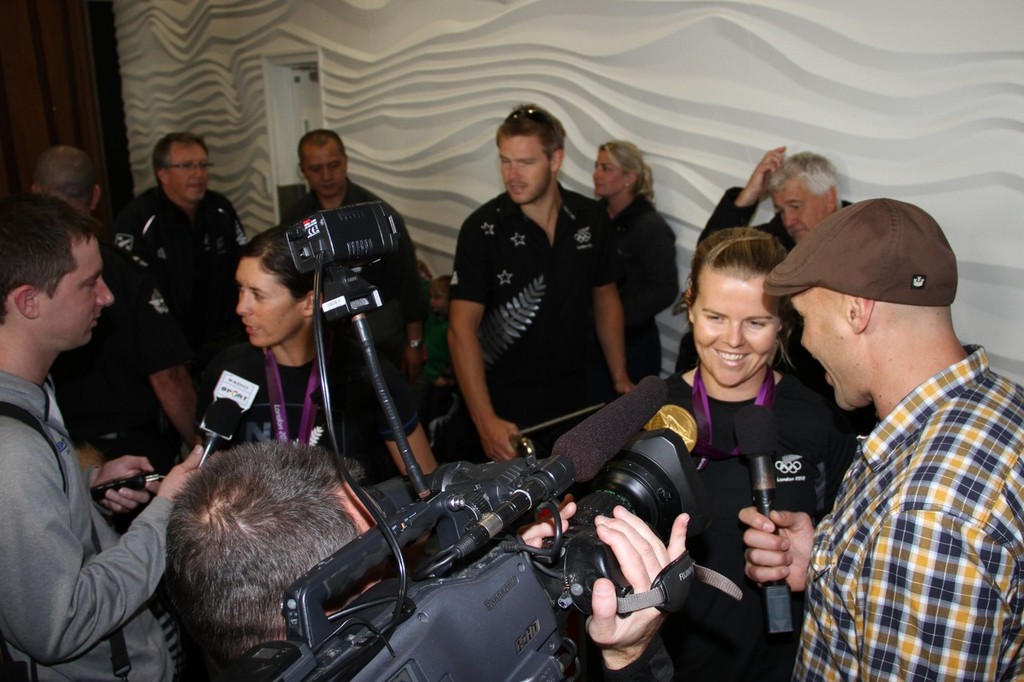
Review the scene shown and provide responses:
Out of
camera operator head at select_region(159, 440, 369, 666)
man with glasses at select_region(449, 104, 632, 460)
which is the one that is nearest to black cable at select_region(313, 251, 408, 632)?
camera operator head at select_region(159, 440, 369, 666)

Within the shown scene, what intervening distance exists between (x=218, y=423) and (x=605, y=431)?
1.14 m

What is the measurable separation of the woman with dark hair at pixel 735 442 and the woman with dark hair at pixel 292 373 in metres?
0.77

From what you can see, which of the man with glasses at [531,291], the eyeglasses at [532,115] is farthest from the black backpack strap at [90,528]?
the eyeglasses at [532,115]

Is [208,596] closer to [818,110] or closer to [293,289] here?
[293,289]

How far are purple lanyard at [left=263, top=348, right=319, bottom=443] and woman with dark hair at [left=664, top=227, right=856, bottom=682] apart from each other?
92cm

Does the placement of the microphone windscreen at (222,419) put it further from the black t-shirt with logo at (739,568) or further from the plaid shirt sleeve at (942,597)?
the plaid shirt sleeve at (942,597)

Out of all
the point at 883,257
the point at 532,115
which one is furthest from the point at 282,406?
the point at 532,115

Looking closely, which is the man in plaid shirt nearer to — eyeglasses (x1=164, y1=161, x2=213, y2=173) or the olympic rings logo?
the olympic rings logo

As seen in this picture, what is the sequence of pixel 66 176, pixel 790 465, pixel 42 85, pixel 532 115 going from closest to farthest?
pixel 790 465, pixel 532 115, pixel 66 176, pixel 42 85

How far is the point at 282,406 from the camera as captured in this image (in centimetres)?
210

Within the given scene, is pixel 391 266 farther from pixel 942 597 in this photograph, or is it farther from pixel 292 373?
pixel 942 597

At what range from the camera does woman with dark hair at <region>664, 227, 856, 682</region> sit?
172cm

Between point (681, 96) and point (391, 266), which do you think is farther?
point (391, 266)

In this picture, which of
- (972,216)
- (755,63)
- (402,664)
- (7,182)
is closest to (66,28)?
(7,182)
